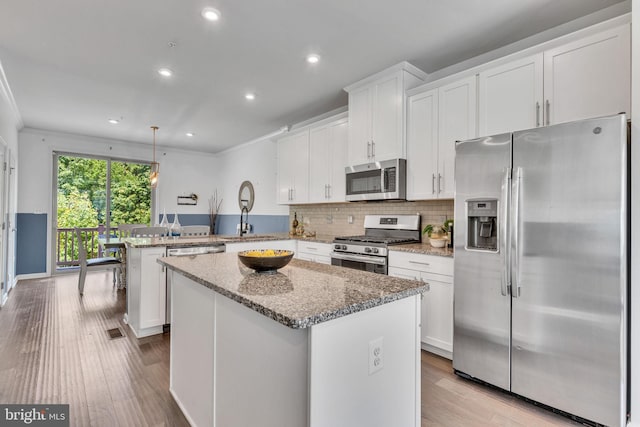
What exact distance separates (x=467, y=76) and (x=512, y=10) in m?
0.55

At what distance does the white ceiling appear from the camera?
2.29m

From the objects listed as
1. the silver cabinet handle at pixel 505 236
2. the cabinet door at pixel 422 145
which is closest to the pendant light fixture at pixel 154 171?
the cabinet door at pixel 422 145

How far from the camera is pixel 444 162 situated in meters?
2.94

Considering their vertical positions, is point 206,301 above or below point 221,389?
above

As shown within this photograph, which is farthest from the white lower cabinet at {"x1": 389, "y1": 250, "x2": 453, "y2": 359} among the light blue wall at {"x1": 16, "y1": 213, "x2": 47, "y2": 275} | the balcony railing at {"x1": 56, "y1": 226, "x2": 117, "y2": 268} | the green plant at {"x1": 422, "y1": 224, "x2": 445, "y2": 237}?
the light blue wall at {"x1": 16, "y1": 213, "x2": 47, "y2": 275}

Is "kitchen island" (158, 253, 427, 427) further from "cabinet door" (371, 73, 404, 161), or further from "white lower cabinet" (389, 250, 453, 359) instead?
"cabinet door" (371, 73, 404, 161)

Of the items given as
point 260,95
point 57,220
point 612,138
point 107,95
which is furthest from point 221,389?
point 57,220

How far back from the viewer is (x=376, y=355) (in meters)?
1.20

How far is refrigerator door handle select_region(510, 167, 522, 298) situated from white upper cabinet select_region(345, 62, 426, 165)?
1.32m

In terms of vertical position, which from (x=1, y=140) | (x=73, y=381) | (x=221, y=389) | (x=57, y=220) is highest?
(x=1, y=140)

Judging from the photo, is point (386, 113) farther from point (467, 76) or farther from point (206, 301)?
point (206, 301)

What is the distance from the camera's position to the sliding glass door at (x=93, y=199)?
19.7ft

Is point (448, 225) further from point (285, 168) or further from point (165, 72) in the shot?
point (165, 72)

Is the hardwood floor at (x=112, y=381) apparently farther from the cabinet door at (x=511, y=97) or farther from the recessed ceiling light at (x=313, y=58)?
the recessed ceiling light at (x=313, y=58)
